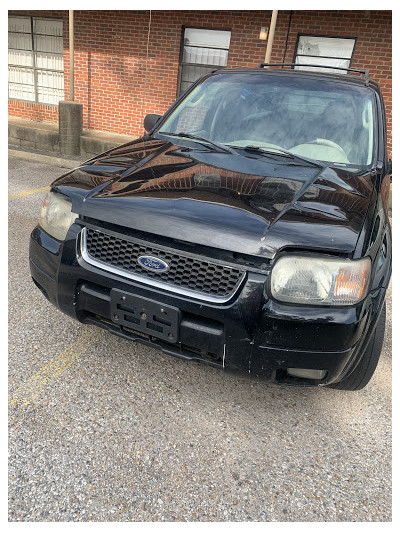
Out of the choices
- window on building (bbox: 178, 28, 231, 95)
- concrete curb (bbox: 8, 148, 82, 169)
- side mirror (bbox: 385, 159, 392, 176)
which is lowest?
concrete curb (bbox: 8, 148, 82, 169)

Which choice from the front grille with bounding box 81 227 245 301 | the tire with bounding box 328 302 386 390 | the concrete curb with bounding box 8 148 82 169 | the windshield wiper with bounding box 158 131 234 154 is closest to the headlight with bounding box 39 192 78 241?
the front grille with bounding box 81 227 245 301

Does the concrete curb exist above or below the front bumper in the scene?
below

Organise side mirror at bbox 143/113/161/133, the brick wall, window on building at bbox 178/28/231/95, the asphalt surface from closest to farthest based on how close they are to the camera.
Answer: the asphalt surface
side mirror at bbox 143/113/161/133
the brick wall
window on building at bbox 178/28/231/95

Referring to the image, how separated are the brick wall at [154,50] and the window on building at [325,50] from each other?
0.14 meters

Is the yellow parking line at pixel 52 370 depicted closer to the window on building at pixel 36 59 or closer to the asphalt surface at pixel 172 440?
the asphalt surface at pixel 172 440

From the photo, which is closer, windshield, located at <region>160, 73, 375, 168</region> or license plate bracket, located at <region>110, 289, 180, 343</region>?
license plate bracket, located at <region>110, 289, 180, 343</region>

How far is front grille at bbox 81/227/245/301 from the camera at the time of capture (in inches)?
72.1

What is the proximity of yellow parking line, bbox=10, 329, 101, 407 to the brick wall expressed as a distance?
6.89m

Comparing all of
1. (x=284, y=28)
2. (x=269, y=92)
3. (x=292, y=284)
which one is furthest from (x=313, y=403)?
(x=284, y=28)

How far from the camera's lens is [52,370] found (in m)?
2.45

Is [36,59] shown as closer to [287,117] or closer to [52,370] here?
[287,117]

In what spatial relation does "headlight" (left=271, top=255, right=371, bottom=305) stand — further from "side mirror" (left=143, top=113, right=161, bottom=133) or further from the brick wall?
the brick wall

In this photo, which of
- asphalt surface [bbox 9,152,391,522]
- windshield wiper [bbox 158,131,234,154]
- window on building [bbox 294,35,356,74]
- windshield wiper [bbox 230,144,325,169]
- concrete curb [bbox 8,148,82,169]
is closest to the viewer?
asphalt surface [bbox 9,152,391,522]

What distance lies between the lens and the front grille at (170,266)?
1.83m
